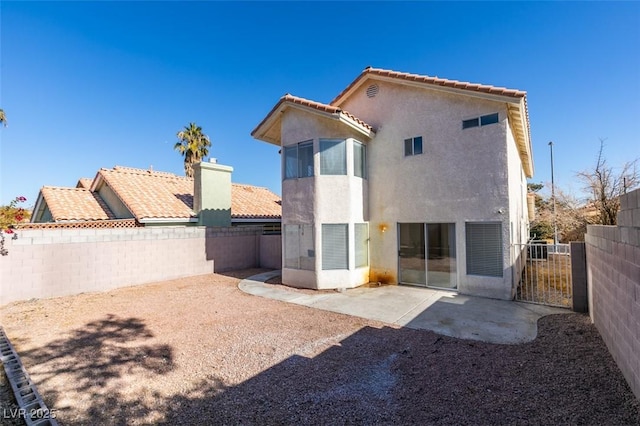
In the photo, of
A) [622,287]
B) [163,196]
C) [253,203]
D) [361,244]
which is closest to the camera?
[622,287]

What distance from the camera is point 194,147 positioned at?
1348 inches

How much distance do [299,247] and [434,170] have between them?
22.1ft

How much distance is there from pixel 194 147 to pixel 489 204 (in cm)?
3298

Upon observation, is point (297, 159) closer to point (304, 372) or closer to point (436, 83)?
point (436, 83)

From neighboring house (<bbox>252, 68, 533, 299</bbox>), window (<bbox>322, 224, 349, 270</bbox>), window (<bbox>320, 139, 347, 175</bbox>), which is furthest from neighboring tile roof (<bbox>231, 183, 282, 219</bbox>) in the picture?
window (<bbox>320, 139, 347, 175</bbox>)

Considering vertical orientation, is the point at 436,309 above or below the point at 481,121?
below

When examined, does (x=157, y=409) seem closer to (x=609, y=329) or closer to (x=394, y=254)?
(x=609, y=329)

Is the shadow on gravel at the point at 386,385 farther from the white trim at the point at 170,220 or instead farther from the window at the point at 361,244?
the white trim at the point at 170,220

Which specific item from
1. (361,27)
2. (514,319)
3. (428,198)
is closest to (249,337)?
(514,319)

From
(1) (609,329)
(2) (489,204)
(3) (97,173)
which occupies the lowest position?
(1) (609,329)

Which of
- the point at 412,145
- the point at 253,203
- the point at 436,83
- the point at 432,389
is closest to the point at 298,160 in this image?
the point at 412,145

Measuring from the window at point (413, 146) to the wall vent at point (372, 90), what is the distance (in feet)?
9.63

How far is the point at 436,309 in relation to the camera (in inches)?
371

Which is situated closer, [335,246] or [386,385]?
[386,385]
